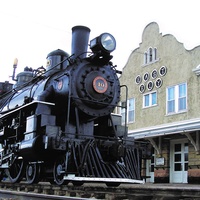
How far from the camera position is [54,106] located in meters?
8.46

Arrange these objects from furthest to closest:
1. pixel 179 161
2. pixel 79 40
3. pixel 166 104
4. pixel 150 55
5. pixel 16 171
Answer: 1. pixel 150 55
2. pixel 166 104
3. pixel 179 161
4. pixel 16 171
5. pixel 79 40

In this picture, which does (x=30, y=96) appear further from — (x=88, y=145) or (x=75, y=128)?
(x=88, y=145)

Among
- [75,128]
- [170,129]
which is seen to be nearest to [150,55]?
[170,129]

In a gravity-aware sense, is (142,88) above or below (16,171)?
above

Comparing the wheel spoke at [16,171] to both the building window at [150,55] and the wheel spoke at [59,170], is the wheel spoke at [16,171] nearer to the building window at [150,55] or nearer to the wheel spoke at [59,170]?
the wheel spoke at [59,170]

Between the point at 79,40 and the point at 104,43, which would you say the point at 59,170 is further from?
the point at 79,40

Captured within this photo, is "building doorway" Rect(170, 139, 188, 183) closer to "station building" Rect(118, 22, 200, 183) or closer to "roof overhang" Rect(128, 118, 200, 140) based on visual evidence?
"station building" Rect(118, 22, 200, 183)

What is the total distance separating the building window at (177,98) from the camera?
54.9 feet

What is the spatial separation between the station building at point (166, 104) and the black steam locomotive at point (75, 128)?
657 cm

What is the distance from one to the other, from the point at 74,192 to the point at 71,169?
5.81 ft

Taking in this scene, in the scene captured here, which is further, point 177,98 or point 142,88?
point 142,88

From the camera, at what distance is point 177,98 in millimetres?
17000

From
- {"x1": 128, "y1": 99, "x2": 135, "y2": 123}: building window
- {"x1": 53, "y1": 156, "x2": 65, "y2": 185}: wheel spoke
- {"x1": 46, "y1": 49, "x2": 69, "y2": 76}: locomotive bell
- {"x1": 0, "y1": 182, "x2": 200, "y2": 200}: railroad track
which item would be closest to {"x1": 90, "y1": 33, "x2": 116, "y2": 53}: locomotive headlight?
{"x1": 46, "y1": 49, "x2": 69, "y2": 76}: locomotive bell

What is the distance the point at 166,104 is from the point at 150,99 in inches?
51.0
